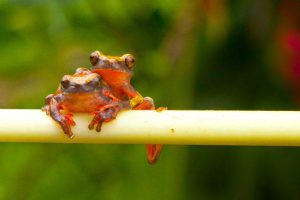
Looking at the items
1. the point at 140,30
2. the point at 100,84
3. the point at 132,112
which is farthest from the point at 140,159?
the point at 132,112

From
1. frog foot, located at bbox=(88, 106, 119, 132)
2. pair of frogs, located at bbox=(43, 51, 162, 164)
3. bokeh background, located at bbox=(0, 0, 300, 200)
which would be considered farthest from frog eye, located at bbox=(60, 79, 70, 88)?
bokeh background, located at bbox=(0, 0, 300, 200)

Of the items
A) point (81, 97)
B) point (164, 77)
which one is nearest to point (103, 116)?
point (81, 97)

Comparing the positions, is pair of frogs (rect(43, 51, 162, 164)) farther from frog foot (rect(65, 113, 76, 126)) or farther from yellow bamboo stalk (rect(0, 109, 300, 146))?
yellow bamboo stalk (rect(0, 109, 300, 146))

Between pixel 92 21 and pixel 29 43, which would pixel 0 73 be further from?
pixel 92 21

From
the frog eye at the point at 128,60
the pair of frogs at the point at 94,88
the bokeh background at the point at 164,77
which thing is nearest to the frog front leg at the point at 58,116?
→ the pair of frogs at the point at 94,88

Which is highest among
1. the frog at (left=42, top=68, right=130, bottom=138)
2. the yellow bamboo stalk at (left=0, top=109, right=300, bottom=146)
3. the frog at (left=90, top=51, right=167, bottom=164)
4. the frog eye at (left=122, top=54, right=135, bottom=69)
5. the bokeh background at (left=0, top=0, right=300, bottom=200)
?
the bokeh background at (left=0, top=0, right=300, bottom=200)

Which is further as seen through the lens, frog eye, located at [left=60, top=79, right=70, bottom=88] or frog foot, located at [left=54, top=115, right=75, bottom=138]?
frog eye, located at [left=60, top=79, right=70, bottom=88]

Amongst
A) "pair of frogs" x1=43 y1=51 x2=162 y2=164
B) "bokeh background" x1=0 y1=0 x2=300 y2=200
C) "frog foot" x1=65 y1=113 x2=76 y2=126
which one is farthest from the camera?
"bokeh background" x1=0 y1=0 x2=300 y2=200
